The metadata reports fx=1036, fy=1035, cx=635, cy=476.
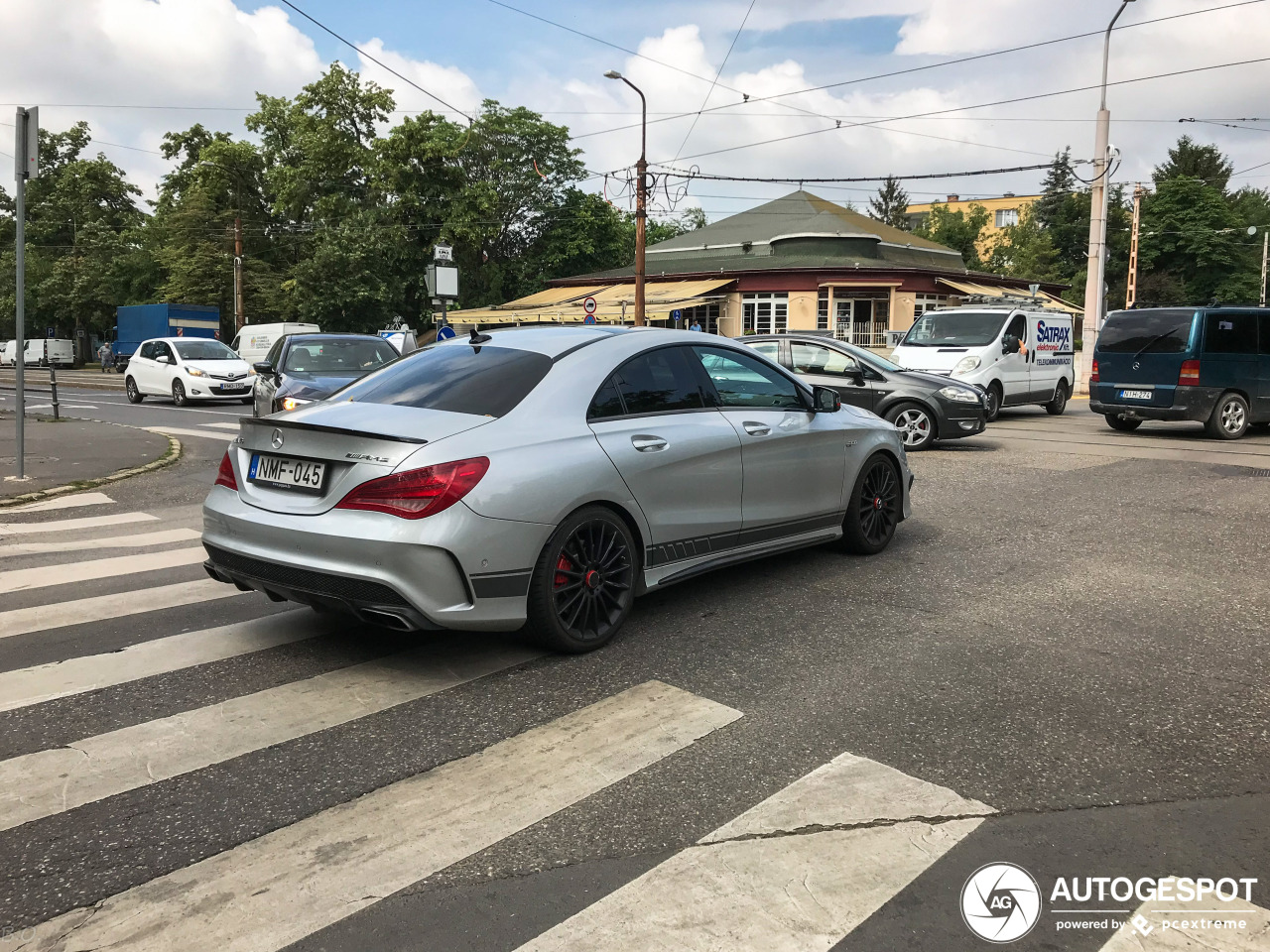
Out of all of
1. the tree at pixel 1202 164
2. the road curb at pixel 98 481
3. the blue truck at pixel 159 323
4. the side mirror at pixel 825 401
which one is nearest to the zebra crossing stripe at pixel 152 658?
the side mirror at pixel 825 401

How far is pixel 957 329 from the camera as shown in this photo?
59.1 ft

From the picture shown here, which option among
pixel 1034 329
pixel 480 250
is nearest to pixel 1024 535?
pixel 1034 329

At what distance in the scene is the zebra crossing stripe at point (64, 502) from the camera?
9297mm

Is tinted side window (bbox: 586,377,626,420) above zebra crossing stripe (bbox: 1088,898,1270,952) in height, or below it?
above

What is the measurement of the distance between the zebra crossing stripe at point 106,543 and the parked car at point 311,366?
16.6 ft

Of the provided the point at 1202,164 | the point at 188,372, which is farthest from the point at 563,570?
the point at 1202,164

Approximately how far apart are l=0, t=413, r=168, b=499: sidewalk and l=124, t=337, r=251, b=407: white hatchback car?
6654 millimetres

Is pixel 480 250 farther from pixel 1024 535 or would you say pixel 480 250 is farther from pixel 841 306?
pixel 1024 535

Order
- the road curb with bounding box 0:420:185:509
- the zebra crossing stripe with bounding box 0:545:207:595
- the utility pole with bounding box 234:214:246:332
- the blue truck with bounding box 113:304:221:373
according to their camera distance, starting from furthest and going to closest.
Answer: the utility pole with bounding box 234:214:246:332
the blue truck with bounding box 113:304:221:373
the road curb with bounding box 0:420:185:509
the zebra crossing stripe with bounding box 0:545:207:595

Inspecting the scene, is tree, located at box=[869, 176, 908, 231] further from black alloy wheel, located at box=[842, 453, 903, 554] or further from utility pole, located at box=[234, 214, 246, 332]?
black alloy wheel, located at box=[842, 453, 903, 554]

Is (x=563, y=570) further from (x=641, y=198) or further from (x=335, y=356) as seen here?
(x=641, y=198)

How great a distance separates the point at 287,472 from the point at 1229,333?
1467 centimetres

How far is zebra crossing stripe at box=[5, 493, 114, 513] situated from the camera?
930 cm

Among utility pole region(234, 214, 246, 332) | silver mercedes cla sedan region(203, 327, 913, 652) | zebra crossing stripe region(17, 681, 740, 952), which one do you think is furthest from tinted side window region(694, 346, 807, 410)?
utility pole region(234, 214, 246, 332)
